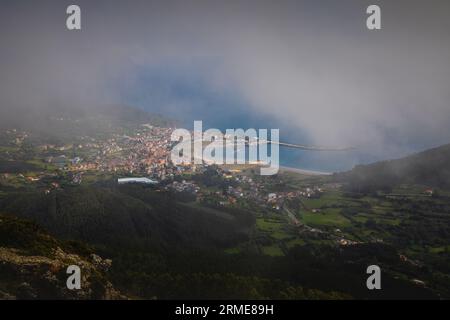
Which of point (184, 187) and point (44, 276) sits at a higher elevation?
point (184, 187)

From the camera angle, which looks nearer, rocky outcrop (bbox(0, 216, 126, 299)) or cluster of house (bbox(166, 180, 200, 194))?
rocky outcrop (bbox(0, 216, 126, 299))

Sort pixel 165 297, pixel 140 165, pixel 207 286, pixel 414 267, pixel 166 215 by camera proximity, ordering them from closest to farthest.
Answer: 1. pixel 165 297
2. pixel 207 286
3. pixel 414 267
4. pixel 166 215
5. pixel 140 165

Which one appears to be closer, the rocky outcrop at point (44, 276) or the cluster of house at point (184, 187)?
the rocky outcrop at point (44, 276)

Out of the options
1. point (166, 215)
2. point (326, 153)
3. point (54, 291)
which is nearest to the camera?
point (54, 291)

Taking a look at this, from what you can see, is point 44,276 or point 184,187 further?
point 184,187

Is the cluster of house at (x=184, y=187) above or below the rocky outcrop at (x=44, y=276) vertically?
above

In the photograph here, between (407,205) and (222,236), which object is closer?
(222,236)

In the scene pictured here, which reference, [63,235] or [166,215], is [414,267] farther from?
[63,235]

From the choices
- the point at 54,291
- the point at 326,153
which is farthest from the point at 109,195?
the point at 326,153

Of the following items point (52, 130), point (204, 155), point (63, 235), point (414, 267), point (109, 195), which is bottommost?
point (414, 267)

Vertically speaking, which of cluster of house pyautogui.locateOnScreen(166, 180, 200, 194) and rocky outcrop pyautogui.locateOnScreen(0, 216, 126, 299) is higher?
cluster of house pyautogui.locateOnScreen(166, 180, 200, 194)
